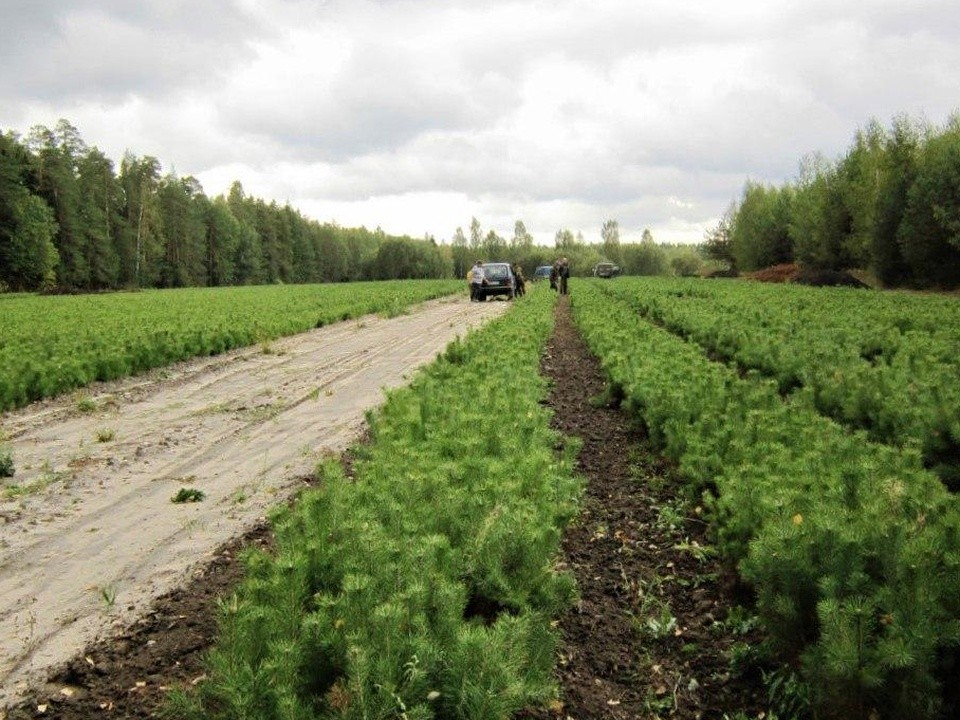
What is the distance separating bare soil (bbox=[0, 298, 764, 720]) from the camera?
12.8ft

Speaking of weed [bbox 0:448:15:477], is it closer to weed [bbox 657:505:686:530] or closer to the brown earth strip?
the brown earth strip

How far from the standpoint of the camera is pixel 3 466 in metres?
7.77

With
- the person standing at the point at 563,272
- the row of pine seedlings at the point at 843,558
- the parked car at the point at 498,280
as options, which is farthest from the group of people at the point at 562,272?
the row of pine seedlings at the point at 843,558

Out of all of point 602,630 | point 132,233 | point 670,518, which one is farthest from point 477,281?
point 132,233

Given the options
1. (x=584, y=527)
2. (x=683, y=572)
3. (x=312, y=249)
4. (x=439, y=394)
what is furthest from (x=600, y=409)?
(x=312, y=249)

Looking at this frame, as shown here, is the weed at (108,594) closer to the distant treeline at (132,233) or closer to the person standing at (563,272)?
the person standing at (563,272)

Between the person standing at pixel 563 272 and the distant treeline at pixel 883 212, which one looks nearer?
the distant treeline at pixel 883 212

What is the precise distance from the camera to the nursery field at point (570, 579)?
128 inches

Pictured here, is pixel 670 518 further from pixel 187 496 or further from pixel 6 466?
pixel 6 466

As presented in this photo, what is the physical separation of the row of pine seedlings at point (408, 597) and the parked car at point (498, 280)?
3125 cm

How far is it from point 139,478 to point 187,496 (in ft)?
3.60

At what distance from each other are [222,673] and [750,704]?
283cm

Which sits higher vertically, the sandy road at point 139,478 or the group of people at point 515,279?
the group of people at point 515,279

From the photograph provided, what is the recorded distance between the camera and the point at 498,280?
37781 millimetres
